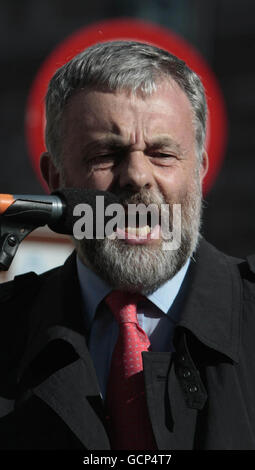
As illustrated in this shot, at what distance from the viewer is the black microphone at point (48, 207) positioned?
6.62 ft

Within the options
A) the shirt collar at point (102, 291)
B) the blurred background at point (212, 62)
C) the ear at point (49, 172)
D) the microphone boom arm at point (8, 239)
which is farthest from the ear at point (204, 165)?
the blurred background at point (212, 62)

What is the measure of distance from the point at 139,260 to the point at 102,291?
7.2 inches

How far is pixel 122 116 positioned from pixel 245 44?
232 inches

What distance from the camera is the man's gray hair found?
2742 mm

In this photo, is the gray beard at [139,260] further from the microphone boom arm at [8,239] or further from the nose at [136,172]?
the microphone boom arm at [8,239]

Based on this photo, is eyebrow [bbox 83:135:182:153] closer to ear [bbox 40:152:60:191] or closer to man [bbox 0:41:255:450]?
man [bbox 0:41:255:450]

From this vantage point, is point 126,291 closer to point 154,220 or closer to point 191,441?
point 154,220

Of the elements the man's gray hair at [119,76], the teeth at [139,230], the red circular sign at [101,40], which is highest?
the red circular sign at [101,40]

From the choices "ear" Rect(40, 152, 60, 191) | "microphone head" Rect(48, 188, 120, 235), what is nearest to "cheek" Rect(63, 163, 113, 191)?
"ear" Rect(40, 152, 60, 191)

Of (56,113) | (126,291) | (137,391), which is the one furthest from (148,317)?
(56,113)

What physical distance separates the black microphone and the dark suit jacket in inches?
23.2

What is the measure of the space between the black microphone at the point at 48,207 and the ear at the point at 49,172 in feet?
2.92

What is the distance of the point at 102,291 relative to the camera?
273cm

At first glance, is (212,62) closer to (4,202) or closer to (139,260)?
(139,260)
